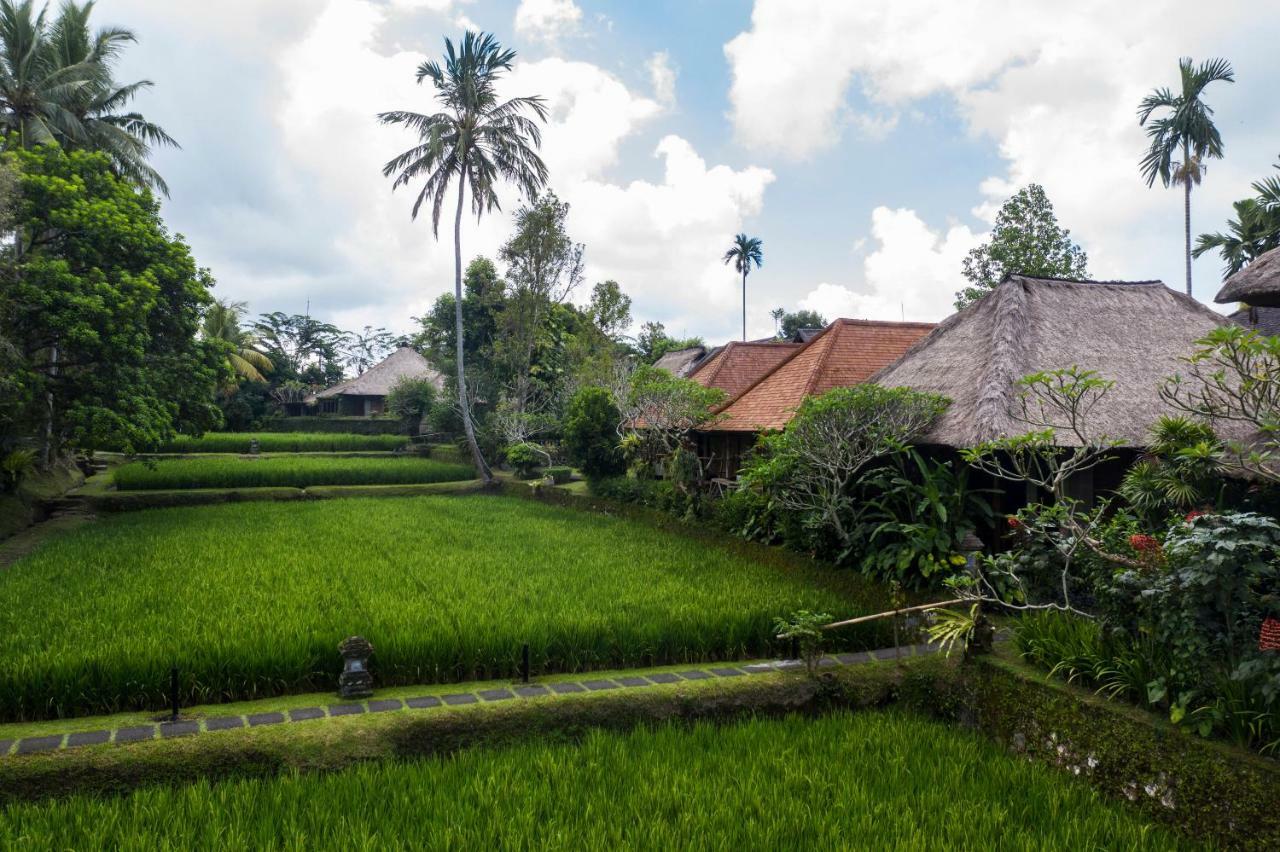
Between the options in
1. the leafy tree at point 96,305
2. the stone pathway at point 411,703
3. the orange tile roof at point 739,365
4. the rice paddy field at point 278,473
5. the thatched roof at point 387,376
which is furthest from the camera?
the thatched roof at point 387,376

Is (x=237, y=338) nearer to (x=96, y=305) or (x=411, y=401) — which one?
(x=411, y=401)

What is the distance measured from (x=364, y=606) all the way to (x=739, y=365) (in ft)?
41.7

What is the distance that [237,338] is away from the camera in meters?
36.6

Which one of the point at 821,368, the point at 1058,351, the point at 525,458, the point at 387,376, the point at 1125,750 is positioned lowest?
the point at 1125,750

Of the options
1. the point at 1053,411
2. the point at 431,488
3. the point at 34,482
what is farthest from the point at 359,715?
the point at 431,488

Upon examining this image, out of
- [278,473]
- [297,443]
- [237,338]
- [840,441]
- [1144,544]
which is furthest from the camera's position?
[237,338]

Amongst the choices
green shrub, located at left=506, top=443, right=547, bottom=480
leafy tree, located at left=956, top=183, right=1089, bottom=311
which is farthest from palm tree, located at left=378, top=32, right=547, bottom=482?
leafy tree, located at left=956, top=183, right=1089, bottom=311

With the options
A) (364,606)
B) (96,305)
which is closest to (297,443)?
(96,305)

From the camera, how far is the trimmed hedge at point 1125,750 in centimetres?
353

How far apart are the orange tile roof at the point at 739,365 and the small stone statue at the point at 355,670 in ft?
42.2

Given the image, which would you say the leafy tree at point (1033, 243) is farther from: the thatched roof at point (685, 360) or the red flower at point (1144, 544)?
the red flower at point (1144, 544)

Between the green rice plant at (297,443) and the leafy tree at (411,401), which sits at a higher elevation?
the leafy tree at (411,401)

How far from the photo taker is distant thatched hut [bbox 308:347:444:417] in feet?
120

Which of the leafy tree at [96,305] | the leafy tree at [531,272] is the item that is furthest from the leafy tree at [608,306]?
the leafy tree at [96,305]
